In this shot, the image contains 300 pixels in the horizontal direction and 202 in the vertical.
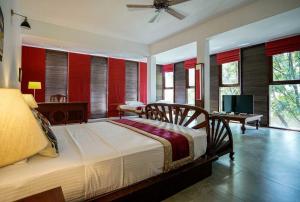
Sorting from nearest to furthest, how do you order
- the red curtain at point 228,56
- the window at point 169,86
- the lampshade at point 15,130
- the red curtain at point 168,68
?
the lampshade at point 15,130, the red curtain at point 228,56, the red curtain at point 168,68, the window at point 169,86

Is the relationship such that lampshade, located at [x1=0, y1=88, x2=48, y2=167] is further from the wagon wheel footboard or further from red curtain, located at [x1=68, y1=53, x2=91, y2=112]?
red curtain, located at [x1=68, y1=53, x2=91, y2=112]

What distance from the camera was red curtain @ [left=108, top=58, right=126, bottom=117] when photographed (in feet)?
24.6

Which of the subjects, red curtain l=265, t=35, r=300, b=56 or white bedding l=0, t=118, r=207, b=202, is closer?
white bedding l=0, t=118, r=207, b=202

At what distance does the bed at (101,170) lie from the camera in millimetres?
1101

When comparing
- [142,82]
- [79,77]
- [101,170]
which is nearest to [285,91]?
[142,82]

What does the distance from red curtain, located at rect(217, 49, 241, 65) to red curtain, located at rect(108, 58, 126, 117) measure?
4.13 metres

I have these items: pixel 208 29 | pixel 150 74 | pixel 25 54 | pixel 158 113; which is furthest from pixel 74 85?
pixel 208 29

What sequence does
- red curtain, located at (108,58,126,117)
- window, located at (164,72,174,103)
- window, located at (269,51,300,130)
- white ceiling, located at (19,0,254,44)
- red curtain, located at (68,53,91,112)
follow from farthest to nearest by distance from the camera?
window, located at (164,72,174,103) < red curtain, located at (108,58,126,117) < red curtain, located at (68,53,91,112) < window, located at (269,51,300,130) < white ceiling, located at (19,0,254,44)

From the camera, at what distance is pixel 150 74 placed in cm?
642

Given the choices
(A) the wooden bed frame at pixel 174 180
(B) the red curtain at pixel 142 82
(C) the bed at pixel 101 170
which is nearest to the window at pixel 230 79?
(B) the red curtain at pixel 142 82

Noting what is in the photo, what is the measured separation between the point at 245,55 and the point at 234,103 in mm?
1825

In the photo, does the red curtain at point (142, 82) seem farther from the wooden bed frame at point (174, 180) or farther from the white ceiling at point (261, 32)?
the wooden bed frame at point (174, 180)

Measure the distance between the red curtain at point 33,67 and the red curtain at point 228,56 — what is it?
6.52m

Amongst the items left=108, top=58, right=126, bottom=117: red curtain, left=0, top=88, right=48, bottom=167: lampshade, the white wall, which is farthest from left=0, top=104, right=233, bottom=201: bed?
left=108, top=58, right=126, bottom=117: red curtain
